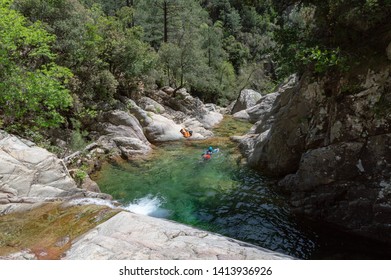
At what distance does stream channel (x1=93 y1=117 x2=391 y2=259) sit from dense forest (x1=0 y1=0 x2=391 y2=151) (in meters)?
5.17

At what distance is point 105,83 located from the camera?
923 inches

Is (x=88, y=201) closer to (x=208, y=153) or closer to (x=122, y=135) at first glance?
Result: (x=208, y=153)

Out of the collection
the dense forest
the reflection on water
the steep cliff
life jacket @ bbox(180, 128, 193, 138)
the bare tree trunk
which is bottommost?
the reflection on water

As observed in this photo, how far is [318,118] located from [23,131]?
14.6m

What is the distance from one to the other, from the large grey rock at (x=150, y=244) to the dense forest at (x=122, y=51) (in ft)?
23.2

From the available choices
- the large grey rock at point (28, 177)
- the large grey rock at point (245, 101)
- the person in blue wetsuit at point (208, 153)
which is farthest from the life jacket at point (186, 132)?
the large grey rock at point (245, 101)

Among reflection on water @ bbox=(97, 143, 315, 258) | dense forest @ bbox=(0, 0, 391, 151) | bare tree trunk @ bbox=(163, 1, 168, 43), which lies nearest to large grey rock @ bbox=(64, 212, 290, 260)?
reflection on water @ bbox=(97, 143, 315, 258)

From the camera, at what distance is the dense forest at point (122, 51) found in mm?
11203

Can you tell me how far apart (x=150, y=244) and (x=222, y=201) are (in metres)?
7.46

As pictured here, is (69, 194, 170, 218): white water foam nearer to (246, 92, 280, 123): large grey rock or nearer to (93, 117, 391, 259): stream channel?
(93, 117, 391, 259): stream channel

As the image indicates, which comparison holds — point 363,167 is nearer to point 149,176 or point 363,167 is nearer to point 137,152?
point 149,176

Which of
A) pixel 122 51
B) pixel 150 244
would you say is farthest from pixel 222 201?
pixel 122 51

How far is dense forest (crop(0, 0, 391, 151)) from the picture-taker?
11203 mm

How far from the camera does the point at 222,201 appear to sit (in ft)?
47.9
